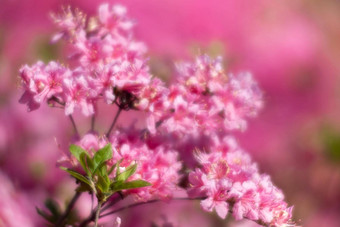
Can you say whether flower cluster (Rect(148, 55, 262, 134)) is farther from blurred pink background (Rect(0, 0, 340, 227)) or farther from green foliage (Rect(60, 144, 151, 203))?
blurred pink background (Rect(0, 0, 340, 227))

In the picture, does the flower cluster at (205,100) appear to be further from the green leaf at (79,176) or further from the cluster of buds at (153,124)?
the green leaf at (79,176)

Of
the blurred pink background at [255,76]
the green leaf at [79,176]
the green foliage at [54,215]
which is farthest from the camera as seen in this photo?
the blurred pink background at [255,76]

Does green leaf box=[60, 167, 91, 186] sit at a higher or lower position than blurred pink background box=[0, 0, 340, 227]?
lower

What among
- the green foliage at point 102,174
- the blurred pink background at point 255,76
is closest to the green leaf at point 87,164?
the green foliage at point 102,174

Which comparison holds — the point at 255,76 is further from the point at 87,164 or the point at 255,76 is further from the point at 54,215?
the point at 87,164

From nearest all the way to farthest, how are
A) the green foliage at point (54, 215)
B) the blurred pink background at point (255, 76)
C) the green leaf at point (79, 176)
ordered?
the green leaf at point (79, 176) → the green foliage at point (54, 215) → the blurred pink background at point (255, 76)

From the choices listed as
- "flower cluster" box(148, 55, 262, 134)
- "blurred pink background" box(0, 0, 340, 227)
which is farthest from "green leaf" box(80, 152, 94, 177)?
"blurred pink background" box(0, 0, 340, 227)

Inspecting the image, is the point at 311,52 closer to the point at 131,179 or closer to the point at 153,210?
the point at 153,210

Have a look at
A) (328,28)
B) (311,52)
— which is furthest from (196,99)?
(328,28)
